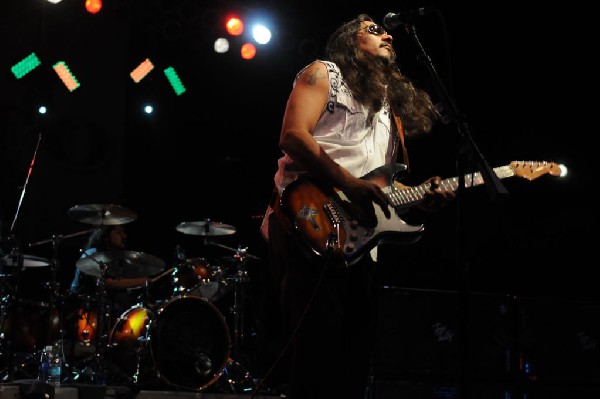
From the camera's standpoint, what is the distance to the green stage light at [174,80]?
859 centimetres

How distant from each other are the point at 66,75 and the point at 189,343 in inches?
144

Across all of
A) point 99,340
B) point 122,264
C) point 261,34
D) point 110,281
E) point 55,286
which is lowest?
point 99,340

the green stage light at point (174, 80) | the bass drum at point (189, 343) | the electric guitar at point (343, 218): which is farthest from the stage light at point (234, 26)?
the electric guitar at point (343, 218)

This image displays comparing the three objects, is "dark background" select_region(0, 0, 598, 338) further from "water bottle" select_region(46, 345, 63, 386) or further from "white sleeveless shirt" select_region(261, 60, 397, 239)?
"white sleeveless shirt" select_region(261, 60, 397, 239)

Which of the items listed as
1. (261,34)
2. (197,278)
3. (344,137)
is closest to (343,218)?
(344,137)

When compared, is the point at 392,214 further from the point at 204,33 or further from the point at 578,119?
the point at 204,33

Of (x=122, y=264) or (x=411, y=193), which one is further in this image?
(x=122, y=264)

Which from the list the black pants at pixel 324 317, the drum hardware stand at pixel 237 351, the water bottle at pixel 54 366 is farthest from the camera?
the drum hardware stand at pixel 237 351

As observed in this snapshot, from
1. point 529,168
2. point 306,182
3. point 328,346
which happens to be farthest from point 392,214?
point 529,168

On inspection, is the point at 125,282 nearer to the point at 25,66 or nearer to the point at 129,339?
the point at 129,339

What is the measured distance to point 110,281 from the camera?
23.5ft

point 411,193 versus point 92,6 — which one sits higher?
point 92,6

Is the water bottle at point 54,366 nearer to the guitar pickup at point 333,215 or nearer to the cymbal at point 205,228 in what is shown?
the cymbal at point 205,228

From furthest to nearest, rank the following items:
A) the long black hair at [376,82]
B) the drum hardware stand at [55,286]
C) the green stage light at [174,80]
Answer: the green stage light at [174,80] → the drum hardware stand at [55,286] → the long black hair at [376,82]
